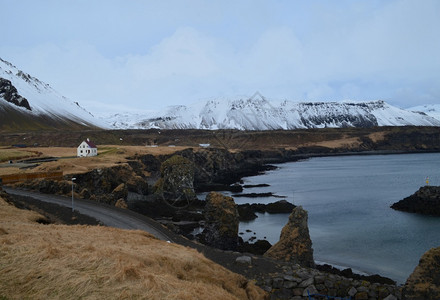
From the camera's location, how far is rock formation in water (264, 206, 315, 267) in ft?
101

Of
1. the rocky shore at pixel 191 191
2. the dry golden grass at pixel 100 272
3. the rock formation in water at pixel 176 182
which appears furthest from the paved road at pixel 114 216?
the rock formation in water at pixel 176 182

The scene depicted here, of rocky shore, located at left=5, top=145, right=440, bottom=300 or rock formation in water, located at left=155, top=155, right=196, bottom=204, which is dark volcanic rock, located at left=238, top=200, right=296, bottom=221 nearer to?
rocky shore, located at left=5, top=145, right=440, bottom=300

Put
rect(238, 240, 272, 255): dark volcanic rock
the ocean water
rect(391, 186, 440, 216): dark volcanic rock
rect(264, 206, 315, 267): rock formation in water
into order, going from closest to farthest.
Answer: rect(264, 206, 315, 267): rock formation in water
the ocean water
rect(238, 240, 272, 255): dark volcanic rock
rect(391, 186, 440, 216): dark volcanic rock

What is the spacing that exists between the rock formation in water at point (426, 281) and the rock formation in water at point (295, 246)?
39.2ft

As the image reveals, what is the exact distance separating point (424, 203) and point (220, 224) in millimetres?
37113

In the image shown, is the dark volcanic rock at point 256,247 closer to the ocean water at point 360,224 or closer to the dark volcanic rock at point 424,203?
the ocean water at point 360,224

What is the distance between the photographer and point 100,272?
13.1 m

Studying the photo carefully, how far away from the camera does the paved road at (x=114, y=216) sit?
30.4m

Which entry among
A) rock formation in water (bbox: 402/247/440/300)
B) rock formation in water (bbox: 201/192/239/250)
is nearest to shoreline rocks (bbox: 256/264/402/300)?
rock formation in water (bbox: 402/247/440/300)

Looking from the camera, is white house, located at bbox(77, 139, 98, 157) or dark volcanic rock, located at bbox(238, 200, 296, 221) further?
white house, located at bbox(77, 139, 98, 157)

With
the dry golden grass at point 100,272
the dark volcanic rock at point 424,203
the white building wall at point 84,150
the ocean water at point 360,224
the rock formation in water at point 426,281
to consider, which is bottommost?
the ocean water at point 360,224

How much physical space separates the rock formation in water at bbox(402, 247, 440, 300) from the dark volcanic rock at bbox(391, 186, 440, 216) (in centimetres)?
4097

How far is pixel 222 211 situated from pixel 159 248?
20.1 meters

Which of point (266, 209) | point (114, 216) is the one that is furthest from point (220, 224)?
point (266, 209)
